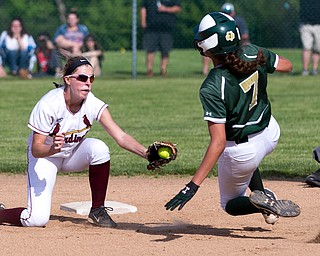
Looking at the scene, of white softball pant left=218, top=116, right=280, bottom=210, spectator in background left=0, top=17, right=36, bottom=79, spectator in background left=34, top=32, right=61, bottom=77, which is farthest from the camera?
spectator in background left=34, top=32, right=61, bottom=77

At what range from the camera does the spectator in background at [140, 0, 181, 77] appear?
17.5m

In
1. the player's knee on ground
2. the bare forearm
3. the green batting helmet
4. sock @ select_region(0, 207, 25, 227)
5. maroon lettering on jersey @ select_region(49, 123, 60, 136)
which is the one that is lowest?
sock @ select_region(0, 207, 25, 227)

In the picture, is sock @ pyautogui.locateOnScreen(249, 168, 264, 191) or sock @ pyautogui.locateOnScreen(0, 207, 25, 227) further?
sock @ pyautogui.locateOnScreen(0, 207, 25, 227)

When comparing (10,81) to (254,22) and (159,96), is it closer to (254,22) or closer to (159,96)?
(159,96)

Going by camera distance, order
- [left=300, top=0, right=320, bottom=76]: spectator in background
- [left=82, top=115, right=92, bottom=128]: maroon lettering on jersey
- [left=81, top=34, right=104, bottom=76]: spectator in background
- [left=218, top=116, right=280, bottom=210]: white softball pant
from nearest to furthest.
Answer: [left=218, top=116, right=280, bottom=210]: white softball pant, [left=82, top=115, right=92, bottom=128]: maroon lettering on jersey, [left=300, top=0, right=320, bottom=76]: spectator in background, [left=81, top=34, right=104, bottom=76]: spectator in background

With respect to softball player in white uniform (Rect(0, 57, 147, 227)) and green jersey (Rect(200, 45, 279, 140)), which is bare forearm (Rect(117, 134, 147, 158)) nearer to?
softball player in white uniform (Rect(0, 57, 147, 227))

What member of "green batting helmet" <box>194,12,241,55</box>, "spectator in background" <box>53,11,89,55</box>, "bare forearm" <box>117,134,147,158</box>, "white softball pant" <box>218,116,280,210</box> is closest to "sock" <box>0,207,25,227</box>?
"bare forearm" <box>117,134,147,158</box>

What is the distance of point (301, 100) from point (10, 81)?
21.7ft

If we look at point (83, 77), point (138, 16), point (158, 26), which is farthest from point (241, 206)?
point (138, 16)

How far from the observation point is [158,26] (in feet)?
58.2

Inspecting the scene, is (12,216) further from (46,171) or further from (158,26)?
(158,26)

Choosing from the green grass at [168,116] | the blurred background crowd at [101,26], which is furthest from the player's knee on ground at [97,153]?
the blurred background crowd at [101,26]

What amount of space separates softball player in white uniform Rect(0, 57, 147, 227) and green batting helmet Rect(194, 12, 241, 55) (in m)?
0.98

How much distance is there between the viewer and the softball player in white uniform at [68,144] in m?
6.09
